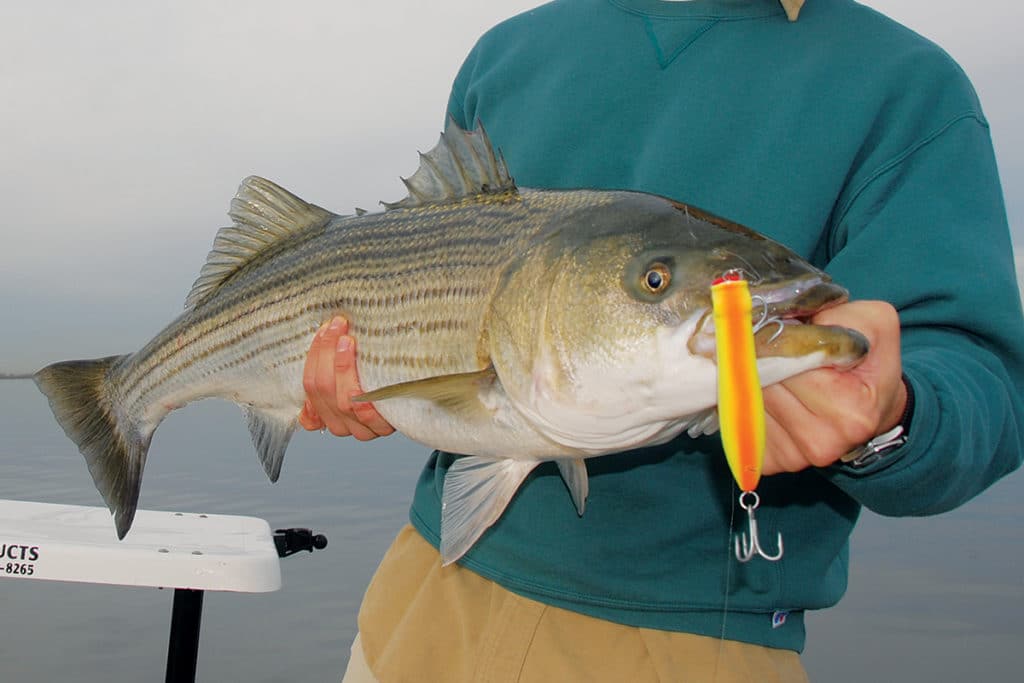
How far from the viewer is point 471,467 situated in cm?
248

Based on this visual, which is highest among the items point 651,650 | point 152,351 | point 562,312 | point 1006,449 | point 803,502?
point 562,312

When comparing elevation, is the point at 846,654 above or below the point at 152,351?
below

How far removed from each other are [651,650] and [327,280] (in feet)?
4.96

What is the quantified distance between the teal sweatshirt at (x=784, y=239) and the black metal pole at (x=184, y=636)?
1.35m

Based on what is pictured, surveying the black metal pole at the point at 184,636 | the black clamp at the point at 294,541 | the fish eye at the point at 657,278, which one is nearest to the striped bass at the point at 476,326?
the fish eye at the point at 657,278

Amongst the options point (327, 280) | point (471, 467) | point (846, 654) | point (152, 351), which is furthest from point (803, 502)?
point (846, 654)

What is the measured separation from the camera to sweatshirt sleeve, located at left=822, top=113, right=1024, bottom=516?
1911mm

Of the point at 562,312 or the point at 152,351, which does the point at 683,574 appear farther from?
the point at 152,351

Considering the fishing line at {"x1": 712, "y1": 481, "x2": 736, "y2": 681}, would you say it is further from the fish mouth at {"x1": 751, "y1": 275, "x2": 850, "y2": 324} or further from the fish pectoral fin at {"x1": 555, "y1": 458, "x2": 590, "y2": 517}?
the fish mouth at {"x1": 751, "y1": 275, "x2": 850, "y2": 324}

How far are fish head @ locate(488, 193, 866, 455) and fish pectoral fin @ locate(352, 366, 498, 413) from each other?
0.06 m

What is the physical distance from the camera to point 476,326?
229 cm

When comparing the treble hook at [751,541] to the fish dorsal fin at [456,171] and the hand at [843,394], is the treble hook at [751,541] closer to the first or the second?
the hand at [843,394]

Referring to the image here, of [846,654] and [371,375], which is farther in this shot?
[846,654]

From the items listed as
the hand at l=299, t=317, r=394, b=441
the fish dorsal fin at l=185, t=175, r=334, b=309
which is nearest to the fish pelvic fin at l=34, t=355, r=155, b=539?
the fish dorsal fin at l=185, t=175, r=334, b=309
